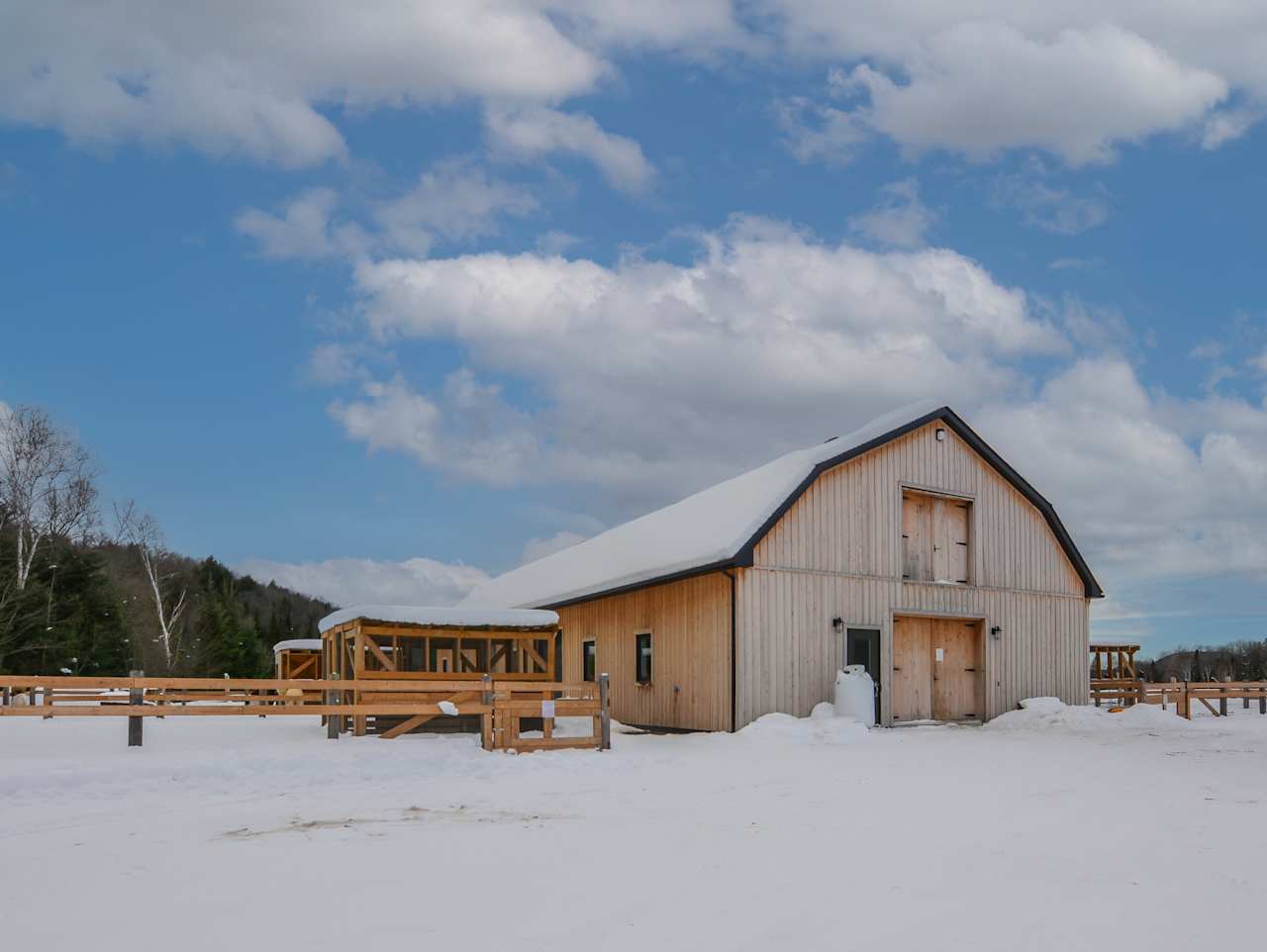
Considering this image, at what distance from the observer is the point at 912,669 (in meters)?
22.4

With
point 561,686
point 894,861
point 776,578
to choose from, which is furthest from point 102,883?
point 776,578

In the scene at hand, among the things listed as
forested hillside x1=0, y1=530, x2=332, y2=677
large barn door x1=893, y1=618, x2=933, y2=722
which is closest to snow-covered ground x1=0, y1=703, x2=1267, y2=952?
large barn door x1=893, y1=618, x2=933, y2=722

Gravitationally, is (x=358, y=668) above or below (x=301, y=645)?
above

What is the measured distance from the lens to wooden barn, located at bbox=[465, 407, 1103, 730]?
19969mm

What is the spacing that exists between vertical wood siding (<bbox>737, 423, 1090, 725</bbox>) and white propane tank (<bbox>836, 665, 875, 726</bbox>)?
0.76m

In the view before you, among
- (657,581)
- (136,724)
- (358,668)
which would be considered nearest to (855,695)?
(657,581)

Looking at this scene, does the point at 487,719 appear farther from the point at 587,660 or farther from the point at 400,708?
the point at 587,660

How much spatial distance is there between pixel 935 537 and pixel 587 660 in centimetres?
886

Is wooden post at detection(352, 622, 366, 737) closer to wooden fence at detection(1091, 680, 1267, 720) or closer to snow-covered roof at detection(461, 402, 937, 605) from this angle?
snow-covered roof at detection(461, 402, 937, 605)

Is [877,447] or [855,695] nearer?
[855,695]

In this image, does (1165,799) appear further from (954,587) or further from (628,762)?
(954,587)

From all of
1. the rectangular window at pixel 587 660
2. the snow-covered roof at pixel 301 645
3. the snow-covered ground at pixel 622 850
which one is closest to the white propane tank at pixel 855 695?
the snow-covered ground at pixel 622 850

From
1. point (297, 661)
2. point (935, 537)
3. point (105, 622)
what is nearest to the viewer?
point (935, 537)

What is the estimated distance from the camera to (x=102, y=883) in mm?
7461
